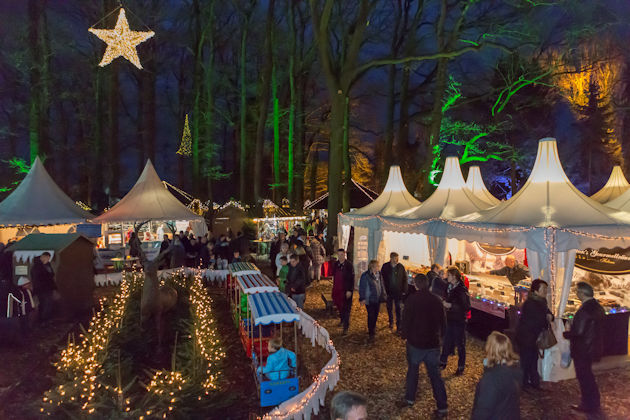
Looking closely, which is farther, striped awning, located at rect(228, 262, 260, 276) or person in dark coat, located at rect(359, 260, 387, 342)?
striped awning, located at rect(228, 262, 260, 276)

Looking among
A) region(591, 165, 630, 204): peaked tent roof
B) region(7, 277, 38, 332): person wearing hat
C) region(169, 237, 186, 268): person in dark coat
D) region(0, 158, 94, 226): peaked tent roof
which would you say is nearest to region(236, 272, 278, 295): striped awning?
region(7, 277, 38, 332): person wearing hat

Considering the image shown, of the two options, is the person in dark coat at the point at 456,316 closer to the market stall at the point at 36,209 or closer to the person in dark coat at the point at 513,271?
the person in dark coat at the point at 513,271

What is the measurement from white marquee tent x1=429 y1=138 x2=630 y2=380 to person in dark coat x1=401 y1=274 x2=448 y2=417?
2364 millimetres

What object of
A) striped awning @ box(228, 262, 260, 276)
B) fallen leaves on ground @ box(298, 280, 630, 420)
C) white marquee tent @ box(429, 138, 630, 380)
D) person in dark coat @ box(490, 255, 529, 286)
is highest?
white marquee tent @ box(429, 138, 630, 380)

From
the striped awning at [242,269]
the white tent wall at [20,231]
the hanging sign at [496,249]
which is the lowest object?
the striped awning at [242,269]

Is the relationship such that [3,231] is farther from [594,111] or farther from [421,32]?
[594,111]

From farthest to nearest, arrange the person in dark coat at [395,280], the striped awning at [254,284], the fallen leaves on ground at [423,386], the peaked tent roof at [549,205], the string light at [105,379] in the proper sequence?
the person in dark coat at [395,280] < the peaked tent roof at [549,205] < the striped awning at [254,284] < the fallen leaves on ground at [423,386] < the string light at [105,379]

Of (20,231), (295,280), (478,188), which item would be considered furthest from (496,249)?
(20,231)

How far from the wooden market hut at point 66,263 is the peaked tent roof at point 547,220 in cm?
862

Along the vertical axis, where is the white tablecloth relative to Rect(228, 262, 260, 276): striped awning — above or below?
below

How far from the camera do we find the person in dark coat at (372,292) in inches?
310

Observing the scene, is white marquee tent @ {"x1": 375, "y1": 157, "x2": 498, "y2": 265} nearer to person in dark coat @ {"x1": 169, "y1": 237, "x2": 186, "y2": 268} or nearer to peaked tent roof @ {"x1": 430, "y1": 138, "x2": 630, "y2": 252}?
peaked tent roof @ {"x1": 430, "y1": 138, "x2": 630, "y2": 252}

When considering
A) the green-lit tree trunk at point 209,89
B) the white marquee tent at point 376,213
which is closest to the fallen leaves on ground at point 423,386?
the white marquee tent at point 376,213

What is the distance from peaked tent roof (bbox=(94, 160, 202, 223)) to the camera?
49.6ft
